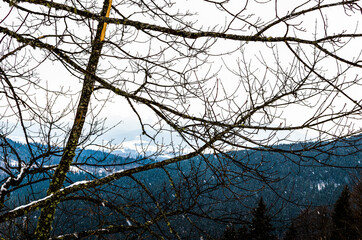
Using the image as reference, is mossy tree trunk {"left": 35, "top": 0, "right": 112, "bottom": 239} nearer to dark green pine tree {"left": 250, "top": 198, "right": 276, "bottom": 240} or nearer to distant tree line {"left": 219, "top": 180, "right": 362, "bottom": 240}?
distant tree line {"left": 219, "top": 180, "right": 362, "bottom": 240}

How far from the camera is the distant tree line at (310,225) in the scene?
255 centimetres

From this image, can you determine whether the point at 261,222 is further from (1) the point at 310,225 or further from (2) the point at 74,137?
(2) the point at 74,137

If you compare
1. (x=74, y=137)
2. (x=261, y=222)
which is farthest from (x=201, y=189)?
(x=74, y=137)

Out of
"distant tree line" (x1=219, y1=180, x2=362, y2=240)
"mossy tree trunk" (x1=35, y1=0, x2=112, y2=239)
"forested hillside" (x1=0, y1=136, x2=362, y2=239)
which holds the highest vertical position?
"mossy tree trunk" (x1=35, y1=0, x2=112, y2=239)

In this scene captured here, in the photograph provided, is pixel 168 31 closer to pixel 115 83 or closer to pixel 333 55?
pixel 115 83

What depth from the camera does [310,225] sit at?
12.1 ft

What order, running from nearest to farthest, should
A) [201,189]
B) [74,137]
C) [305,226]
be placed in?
[305,226]
[201,189]
[74,137]

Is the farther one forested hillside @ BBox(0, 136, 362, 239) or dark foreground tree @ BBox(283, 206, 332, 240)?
forested hillside @ BBox(0, 136, 362, 239)

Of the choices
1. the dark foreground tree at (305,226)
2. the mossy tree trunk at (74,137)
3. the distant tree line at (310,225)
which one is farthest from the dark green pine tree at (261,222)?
the mossy tree trunk at (74,137)

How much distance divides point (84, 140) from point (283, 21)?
3142 mm

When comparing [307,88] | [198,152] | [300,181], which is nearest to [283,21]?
[307,88]

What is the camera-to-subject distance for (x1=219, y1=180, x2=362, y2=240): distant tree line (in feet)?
8.37

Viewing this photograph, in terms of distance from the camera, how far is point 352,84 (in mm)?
2184

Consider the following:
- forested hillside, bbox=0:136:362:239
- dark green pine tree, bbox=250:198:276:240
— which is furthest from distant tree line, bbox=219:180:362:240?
forested hillside, bbox=0:136:362:239
